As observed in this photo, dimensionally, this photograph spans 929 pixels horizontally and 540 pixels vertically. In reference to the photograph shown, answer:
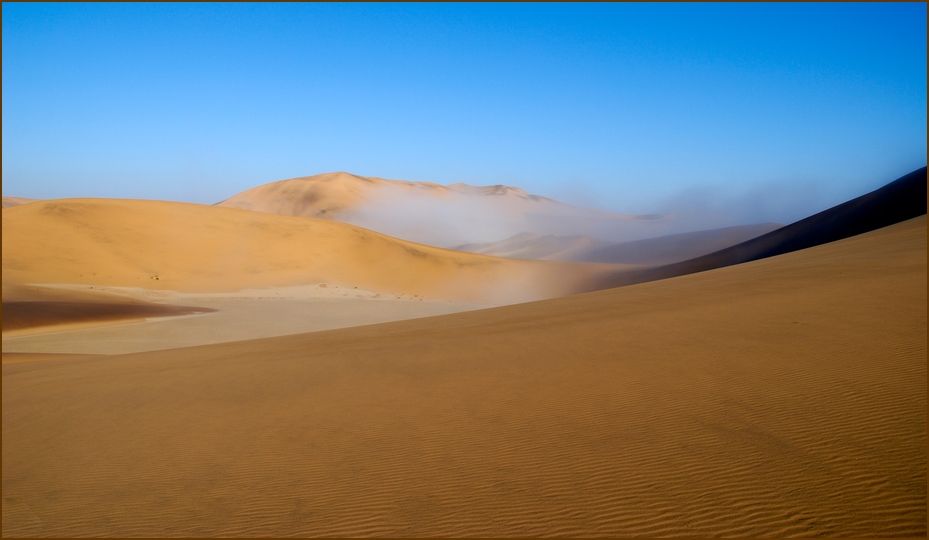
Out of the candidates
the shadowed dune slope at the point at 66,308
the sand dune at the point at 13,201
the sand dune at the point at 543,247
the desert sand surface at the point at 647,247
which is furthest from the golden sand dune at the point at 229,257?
the sand dune at the point at 13,201

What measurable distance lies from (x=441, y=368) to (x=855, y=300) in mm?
6712

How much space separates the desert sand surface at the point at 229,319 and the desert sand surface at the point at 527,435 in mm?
7718

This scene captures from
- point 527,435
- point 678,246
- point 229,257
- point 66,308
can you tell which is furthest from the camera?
point 678,246

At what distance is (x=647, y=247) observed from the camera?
73.2m

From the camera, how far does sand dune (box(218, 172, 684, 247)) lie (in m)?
118

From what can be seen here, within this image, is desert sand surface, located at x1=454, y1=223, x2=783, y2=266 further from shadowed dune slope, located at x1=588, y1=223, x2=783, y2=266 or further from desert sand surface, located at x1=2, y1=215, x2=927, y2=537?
desert sand surface, located at x1=2, y1=215, x2=927, y2=537

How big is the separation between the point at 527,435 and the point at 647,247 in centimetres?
7095

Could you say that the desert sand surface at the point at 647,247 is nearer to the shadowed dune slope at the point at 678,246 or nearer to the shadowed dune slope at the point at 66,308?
the shadowed dune slope at the point at 678,246

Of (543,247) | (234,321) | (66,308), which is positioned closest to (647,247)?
(543,247)

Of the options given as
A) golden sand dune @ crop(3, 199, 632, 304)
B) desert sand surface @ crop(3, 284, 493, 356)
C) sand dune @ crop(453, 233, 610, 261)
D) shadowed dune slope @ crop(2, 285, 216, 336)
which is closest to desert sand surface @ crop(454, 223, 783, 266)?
sand dune @ crop(453, 233, 610, 261)

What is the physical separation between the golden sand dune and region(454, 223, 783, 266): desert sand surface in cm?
2128

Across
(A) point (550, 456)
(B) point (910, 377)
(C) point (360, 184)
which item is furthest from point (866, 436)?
(C) point (360, 184)

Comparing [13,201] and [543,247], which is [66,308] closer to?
[543,247]

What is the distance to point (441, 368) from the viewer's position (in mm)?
8984
